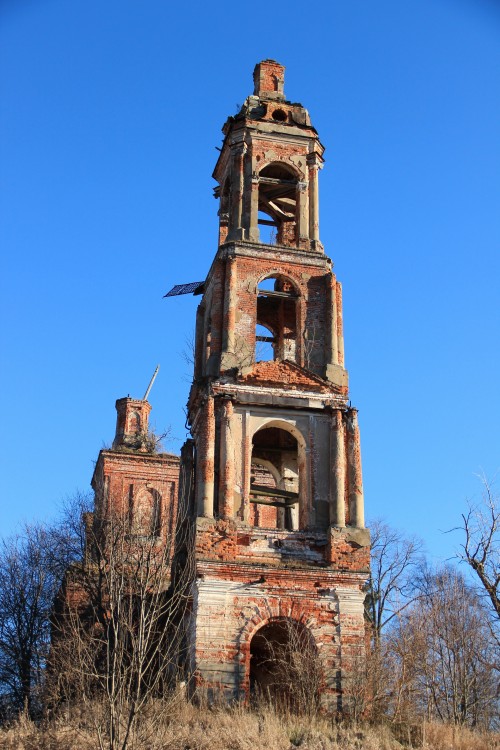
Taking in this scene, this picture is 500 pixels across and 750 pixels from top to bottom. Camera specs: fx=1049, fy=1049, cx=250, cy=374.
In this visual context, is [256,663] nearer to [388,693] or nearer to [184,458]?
[388,693]

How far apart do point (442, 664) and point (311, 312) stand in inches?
355

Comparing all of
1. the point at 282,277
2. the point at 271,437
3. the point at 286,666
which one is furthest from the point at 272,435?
the point at 286,666

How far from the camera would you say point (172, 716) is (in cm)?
1636

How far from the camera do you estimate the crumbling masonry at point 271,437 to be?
1989 cm

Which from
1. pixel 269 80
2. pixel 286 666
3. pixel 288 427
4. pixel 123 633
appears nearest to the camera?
pixel 123 633

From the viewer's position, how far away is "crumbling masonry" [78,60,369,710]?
19.9 metres

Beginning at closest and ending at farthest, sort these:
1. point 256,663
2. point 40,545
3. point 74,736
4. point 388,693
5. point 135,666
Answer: point 135,666
point 74,736
point 388,693
point 256,663
point 40,545

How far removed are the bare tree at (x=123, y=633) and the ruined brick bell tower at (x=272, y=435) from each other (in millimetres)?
897

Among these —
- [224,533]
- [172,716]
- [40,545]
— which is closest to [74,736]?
[172,716]

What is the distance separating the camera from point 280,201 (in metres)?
26.5

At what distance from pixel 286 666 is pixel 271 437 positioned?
634 cm

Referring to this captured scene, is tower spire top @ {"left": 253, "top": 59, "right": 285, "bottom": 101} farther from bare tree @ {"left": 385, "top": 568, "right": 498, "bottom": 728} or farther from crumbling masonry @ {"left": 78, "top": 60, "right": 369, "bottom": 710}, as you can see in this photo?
bare tree @ {"left": 385, "top": 568, "right": 498, "bottom": 728}

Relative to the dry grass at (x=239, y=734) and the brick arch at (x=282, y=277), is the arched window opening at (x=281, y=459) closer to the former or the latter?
the brick arch at (x=282, y=277)

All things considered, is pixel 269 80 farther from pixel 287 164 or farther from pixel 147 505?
pixel 147 505
